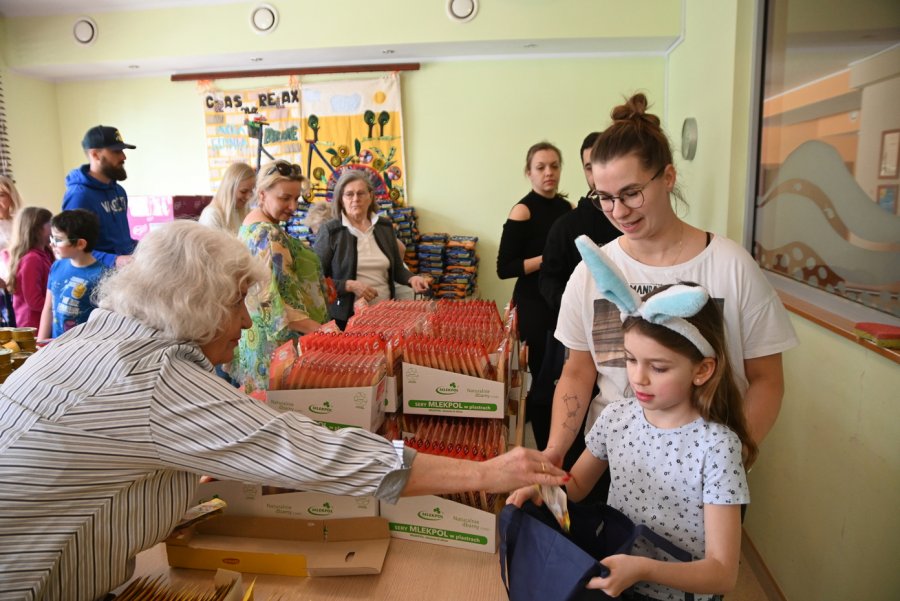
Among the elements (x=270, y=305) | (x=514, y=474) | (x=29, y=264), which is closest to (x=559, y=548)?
(x=514, y=474)

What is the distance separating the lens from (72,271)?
2770 millimetres

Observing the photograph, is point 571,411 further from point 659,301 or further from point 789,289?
point 789,289

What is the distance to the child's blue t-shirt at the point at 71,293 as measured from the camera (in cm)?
274

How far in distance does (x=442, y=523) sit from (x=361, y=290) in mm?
1880

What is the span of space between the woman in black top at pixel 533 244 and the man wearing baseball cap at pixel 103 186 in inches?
96.0

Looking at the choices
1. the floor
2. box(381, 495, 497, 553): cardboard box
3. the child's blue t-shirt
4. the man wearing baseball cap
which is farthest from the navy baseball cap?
the floor

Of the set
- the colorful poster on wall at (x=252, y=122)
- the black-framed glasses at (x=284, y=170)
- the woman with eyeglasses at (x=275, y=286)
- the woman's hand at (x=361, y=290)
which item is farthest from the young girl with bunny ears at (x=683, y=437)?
the colorful poster on wall at (x=252, y=122)

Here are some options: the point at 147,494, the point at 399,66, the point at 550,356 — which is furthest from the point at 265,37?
the point at 147,494

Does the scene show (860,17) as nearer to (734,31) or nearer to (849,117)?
Result: (849,117)

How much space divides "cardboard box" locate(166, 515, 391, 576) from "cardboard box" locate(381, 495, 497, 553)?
4 cm

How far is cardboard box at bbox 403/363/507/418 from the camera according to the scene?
4.59 ft

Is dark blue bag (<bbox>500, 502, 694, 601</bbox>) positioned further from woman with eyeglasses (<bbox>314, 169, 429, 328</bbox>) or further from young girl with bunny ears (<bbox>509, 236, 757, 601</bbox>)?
woman with eyeglasses (<bbox>314, 169, 429, 328</bbox>)

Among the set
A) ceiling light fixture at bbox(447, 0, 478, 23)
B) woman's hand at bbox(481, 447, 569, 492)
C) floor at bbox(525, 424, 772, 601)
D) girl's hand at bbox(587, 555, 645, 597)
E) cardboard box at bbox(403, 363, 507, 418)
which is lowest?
floor at bbox(525, 424, 772, 601)

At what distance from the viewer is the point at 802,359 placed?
6.73ft
